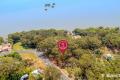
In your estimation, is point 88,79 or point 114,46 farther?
point 114,46

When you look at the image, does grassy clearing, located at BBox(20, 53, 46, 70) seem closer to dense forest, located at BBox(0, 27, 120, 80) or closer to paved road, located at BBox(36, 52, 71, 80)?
paved road, located at BBox(36, 52, 71, 80)

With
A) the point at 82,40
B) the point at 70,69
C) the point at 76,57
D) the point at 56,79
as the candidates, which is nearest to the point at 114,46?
the point at 82,40

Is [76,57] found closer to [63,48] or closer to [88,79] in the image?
[63,48]

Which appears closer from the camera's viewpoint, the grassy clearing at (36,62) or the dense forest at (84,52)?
the dense forest at (84,52)

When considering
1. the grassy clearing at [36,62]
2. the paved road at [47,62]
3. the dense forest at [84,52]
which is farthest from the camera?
the grassy clearing at [36,62]

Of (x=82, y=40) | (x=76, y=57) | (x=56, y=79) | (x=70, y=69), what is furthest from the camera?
(x=82, y=40)

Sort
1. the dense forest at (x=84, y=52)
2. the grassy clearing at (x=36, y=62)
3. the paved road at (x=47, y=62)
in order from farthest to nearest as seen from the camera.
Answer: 1. the grassy clearing at (x=36, y=62)
2. the paved road at (x=47, y=62)
3. the dense forest at (x=84, y=52)

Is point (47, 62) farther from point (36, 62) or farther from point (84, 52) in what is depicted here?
point (84, 52)

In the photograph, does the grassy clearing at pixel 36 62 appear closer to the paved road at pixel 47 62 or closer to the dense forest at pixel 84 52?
the paved road at pixel 47 62

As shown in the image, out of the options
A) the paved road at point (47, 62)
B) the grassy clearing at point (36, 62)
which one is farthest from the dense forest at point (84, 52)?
the grassy clearing at point (36, 62)
